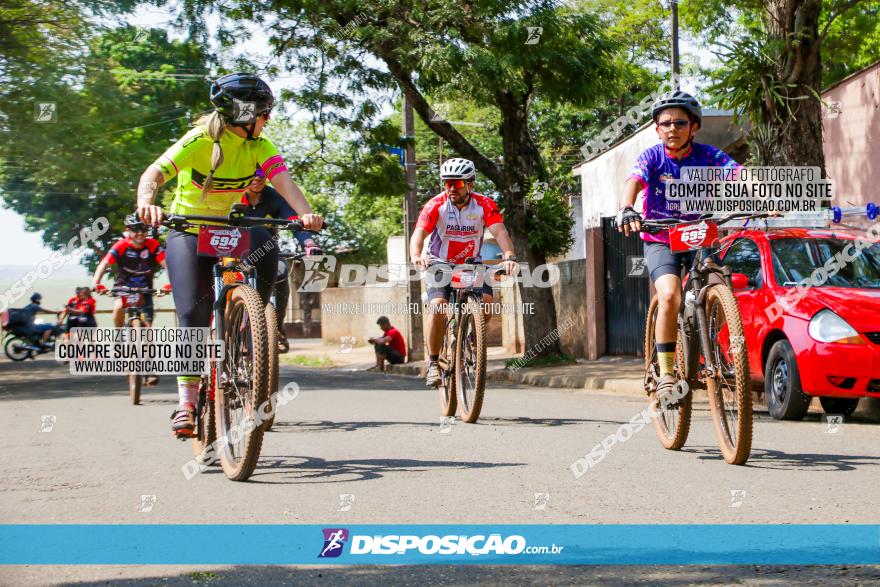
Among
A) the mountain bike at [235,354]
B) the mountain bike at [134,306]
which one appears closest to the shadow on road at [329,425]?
the mountain bike at [235,354]

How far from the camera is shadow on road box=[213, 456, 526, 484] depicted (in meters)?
6.34

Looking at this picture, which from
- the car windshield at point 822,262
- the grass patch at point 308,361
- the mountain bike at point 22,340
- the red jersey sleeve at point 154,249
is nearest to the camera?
the car windshield at point 822,262

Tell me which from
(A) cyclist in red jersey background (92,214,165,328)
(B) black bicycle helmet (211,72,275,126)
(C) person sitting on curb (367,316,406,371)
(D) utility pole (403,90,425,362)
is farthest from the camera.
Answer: (C) person sitting on curb (367,316,406,371)

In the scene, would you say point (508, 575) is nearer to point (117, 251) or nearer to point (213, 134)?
point (213, 134)

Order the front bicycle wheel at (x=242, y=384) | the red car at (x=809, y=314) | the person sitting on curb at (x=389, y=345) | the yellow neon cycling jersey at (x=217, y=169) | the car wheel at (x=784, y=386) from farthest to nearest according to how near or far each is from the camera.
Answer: the person sitting on curb at (x=389, y=345), the car wheel at (x=784, y=386), the red car at (x=809, y=314), the yellow neon cycling jersey at (x=217, y=169), the front bicycle wheel at (x=242, y=384)

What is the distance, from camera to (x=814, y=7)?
12922 mm

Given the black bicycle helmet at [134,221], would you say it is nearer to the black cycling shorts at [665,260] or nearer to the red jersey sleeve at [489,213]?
the black cycling shorts at [665,260]

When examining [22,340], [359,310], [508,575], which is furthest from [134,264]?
[359,310]

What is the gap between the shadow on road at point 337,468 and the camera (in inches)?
249

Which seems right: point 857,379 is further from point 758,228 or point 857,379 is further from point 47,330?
point 47,330

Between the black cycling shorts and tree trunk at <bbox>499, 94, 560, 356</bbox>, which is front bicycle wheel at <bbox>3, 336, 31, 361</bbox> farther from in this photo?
the black cycling shorts

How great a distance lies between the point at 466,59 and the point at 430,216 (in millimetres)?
8327

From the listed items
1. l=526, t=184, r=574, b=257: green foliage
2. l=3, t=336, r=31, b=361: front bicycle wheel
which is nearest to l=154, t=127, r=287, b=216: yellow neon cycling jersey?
l=526, t=184, r=574, b=257: green foliage

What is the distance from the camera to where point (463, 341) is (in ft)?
31.3
